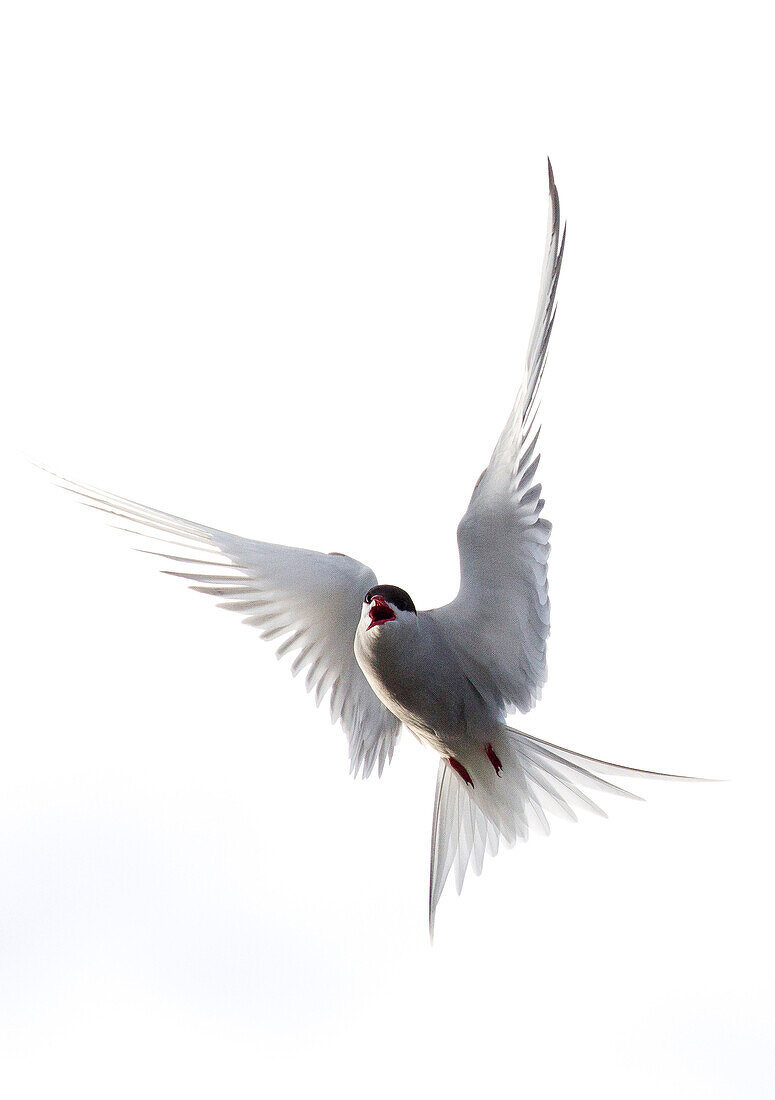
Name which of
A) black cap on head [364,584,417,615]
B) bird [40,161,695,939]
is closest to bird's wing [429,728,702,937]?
bird [40,161,695,939]

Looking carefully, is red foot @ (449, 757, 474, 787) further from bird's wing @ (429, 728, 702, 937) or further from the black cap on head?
the black cap on head

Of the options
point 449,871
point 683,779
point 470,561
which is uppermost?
point 470,561

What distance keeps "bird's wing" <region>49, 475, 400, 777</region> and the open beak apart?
1.43ft

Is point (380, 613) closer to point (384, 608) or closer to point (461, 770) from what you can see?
point (384, 608)

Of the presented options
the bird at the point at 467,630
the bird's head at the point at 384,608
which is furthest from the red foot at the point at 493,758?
the bird's head at the point at 384,608

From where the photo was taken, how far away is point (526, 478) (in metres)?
3.65

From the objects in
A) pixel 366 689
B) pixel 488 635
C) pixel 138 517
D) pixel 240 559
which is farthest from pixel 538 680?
pixel 138 517

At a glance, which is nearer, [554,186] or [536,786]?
[554,186]

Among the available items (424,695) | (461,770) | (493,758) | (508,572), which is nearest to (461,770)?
(461,770)

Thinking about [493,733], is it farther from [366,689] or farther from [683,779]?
[683,779]

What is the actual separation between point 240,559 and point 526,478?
2.63 feet

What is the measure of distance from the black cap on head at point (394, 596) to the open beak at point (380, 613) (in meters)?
0.02

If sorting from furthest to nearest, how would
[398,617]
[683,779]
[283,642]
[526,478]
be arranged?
[283,642]
[526,478]
[398,617]
[683,779]

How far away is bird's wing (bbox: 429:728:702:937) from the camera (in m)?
3.73
